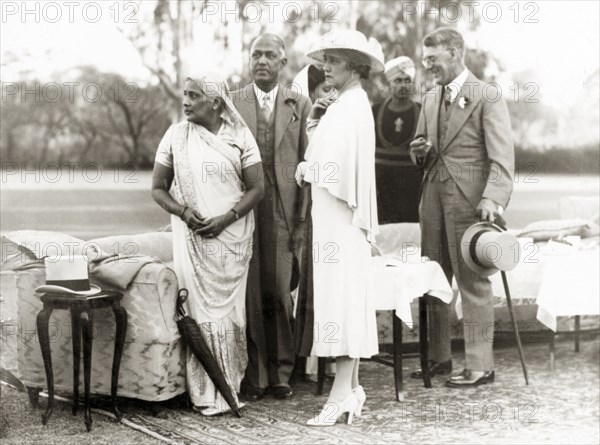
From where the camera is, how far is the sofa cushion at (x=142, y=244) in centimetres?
655

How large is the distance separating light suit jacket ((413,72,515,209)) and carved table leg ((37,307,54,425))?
2.64 meters

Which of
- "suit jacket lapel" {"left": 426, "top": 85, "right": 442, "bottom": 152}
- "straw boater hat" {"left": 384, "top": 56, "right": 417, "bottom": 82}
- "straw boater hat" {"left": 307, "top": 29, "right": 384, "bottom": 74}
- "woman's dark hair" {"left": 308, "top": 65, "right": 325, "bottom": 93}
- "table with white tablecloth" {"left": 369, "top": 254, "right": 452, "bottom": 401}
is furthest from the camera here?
"straw boater hat" {"left": 384, "top": 56, "right": 417, "bottom": 82}

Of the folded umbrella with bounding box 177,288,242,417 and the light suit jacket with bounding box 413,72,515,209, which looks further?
the light suit jacket with bounding box 413,72,515,209

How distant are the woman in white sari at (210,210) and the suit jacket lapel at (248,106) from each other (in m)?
0.40

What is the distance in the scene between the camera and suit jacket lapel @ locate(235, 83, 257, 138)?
5.67 metres

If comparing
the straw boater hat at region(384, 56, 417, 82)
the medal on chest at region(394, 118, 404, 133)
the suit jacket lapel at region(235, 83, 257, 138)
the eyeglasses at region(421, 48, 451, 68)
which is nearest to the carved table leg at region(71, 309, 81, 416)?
the suit jacket lapel at region(235, 83, 257, 138)

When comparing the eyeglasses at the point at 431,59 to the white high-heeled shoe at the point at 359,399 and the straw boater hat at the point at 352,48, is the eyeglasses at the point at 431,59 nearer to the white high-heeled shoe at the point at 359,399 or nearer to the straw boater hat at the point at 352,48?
the straw boater hat at the point at 352,48

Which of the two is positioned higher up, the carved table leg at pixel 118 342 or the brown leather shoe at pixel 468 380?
the carved table leg at pixel 118 342

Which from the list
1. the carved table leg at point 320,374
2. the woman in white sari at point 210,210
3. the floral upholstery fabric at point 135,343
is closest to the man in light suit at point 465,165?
the carved table leg at point 320,374

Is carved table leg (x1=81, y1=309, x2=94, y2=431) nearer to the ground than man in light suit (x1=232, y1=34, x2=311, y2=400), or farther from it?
nearer to the ground

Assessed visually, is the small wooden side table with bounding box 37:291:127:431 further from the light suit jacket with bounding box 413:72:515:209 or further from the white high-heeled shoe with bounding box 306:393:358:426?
the light suit jacket with bounding box 413:72:515:209

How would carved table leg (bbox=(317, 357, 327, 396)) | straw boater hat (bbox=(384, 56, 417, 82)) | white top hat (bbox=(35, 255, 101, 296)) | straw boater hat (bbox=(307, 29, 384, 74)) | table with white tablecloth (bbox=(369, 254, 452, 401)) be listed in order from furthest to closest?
straw boater hat (bbox=(384, 56, 417, 82)) < carved table leg (bbox=(317, 357, 327, 396)) < table with white tablecloth (bbox=(369, 254, 452, 401)) < white top hat (bbox=(35, 255, 101, 296)) < straw boater hat (bbox=(307, 29, 384, 74))

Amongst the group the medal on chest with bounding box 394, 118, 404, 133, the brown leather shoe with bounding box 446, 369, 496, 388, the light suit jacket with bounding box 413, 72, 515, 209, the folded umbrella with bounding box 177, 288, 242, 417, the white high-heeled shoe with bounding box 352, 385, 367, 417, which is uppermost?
the medal on chest with bounding box 394, 118, 404, 133

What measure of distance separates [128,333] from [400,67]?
11.5ft
